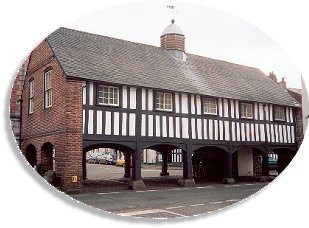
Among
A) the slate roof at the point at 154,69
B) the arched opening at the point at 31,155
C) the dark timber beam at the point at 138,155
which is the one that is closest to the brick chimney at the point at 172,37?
the slate roof at the point at 154,69

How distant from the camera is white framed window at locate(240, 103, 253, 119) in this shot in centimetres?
597

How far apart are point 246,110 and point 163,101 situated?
1484mm

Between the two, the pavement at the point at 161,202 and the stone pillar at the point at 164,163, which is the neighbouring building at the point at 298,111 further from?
the stone pillar at the point at 164,163

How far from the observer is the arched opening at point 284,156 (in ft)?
12.9

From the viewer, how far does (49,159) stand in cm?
390

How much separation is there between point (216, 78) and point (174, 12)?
2.33 m

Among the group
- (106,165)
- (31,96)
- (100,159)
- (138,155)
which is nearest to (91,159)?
(100,159)

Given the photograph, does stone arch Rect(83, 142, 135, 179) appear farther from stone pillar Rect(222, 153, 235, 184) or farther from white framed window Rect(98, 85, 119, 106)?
stone pillar Rect(222, 153, 235, 184)

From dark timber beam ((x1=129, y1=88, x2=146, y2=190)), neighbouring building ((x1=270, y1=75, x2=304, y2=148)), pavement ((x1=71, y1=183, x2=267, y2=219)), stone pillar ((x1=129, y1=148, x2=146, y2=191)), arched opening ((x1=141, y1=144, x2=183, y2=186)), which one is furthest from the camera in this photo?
dark timber beam ((x1=129, y1=88, x2=146, y2=190))

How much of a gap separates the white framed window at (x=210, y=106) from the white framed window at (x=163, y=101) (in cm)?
63

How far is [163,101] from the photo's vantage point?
6.46 meters

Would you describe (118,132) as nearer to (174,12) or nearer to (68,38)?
(68,38)

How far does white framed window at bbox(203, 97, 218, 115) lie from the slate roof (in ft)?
0.70

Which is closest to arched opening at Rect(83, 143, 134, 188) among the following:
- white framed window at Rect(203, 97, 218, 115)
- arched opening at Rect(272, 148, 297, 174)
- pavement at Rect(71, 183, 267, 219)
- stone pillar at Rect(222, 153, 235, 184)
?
pavement at Rect(71, 183, 267, 219)
